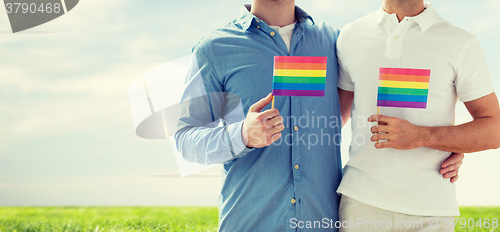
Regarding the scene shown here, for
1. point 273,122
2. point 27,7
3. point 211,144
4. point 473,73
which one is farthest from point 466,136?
point 27,7

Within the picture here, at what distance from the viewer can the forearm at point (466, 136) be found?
1531 millimetres

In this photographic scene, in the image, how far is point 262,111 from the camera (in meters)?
1.66

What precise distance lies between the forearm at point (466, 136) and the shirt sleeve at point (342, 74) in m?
0.42

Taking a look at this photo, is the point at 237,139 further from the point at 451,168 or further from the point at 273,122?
the point at 451,168

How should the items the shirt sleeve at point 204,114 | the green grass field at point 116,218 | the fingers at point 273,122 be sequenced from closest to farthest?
the fingers at point 273,122, the shirt sleeve at point 204,114, the green grass field at point 116,218

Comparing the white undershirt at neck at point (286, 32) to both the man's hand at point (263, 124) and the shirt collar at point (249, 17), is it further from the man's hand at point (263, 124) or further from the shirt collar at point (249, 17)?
→ the man's hand at point (263, 124)

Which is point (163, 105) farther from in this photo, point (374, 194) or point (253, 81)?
point (374, 194)

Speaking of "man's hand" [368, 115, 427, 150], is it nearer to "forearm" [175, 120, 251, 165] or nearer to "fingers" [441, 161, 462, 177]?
"fingers" [441, 161, 462, 177]

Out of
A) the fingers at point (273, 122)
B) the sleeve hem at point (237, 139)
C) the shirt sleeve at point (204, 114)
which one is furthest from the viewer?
the shirt sleeve at point (204, 114)

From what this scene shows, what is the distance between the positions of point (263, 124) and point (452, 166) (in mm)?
942

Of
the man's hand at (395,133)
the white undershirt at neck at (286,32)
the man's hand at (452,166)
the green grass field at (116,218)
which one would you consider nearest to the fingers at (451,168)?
the man's hand at (452,166)

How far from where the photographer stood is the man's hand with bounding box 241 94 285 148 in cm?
136

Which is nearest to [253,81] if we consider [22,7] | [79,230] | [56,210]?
[79,230]

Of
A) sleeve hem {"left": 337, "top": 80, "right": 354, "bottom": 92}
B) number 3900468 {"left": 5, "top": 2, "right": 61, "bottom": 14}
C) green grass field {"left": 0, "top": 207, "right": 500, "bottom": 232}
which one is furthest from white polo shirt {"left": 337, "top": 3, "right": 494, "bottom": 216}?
number 3900468 {"left": 5, "top": 2, "right": 61, "bottom": 14}
